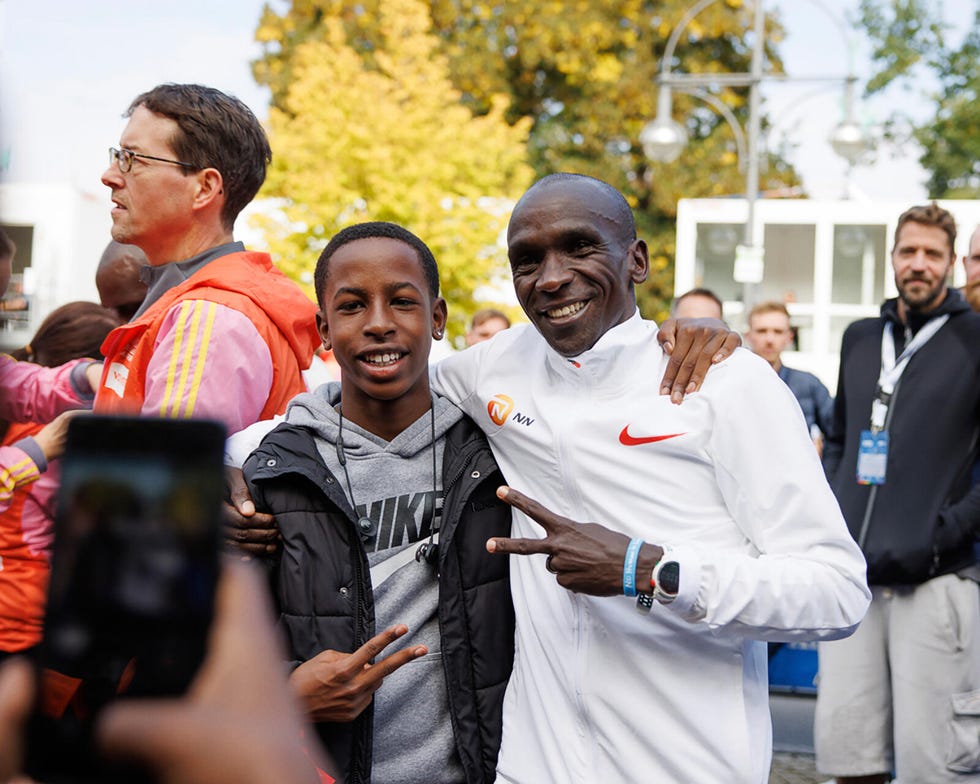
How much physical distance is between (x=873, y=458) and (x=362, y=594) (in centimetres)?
309

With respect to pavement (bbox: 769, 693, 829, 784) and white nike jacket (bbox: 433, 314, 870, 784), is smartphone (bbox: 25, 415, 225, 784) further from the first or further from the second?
pavement (bbox: 769, 693, 829, 784)

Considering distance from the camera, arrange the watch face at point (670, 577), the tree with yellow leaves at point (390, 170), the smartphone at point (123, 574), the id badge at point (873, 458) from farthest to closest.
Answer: the tree with yellow leaves at point (390, 170), the id badge at point (873, 458), the watch face at point (670, 577), the smartphone at point (123, 574)

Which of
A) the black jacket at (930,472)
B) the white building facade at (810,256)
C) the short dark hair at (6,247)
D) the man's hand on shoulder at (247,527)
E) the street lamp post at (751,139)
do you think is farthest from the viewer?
the white building facade at (810,256)

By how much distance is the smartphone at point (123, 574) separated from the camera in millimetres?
611

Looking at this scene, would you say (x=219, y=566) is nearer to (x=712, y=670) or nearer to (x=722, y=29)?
(x=712, y=670)

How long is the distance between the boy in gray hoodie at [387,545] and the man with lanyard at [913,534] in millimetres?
2706

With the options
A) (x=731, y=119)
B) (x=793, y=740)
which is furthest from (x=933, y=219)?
(x=731, y=119)

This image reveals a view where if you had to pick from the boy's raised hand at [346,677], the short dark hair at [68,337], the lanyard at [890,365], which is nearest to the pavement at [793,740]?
the lanyard at [890,365]

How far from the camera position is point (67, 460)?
612 mm

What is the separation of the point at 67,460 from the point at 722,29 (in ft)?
106

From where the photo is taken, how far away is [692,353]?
2449 mm

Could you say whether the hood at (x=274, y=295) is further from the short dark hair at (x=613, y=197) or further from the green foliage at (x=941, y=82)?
the green foliage at (x=941, y=82)

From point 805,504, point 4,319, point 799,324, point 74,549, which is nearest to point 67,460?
point 74,549

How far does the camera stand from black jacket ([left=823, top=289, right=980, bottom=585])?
4.69 m
